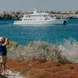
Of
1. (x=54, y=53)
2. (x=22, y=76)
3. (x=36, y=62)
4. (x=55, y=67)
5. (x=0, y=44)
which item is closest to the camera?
(x=0, y=44)

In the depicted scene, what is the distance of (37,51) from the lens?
30594 mm

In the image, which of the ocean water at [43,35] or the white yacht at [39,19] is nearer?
the ocean water at [43,35]

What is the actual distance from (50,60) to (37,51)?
58.8 inches

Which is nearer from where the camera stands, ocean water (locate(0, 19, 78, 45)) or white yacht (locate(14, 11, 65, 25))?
ocean water (locate(0, 19, 78, 45))

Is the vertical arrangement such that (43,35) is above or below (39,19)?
below

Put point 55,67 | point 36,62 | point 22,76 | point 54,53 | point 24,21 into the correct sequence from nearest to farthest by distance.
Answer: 1. point 22,76
2. point 55,67
3. point 36,62
4. point 54,53
5. point 24,21

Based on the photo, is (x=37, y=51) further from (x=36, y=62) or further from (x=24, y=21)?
(x=24, y=21)

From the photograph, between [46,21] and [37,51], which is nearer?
[37,51]

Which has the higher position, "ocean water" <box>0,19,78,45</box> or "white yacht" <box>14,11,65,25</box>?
Result: "white yacht" <box>14,11,65,25</box>

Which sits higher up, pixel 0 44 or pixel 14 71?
pixel 0 44

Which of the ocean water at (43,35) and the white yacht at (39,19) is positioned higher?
the white yacht at (39,19)

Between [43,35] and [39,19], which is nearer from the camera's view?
[43,35]

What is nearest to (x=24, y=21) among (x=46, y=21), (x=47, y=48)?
(x=46, y=21)

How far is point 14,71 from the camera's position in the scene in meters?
24.8
